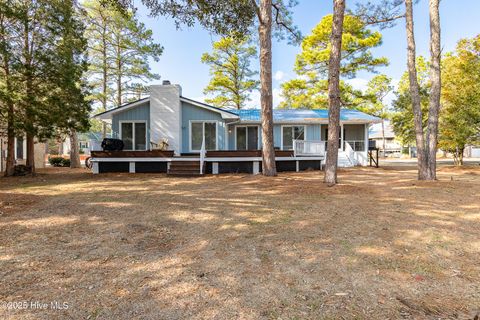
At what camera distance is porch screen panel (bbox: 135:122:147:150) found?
1467 centimetres

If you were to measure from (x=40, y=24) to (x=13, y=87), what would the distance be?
3054mm

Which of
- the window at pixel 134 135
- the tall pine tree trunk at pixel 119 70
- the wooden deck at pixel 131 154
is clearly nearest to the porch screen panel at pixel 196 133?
the window at pixel 134 135

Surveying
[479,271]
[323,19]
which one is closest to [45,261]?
[479,271]

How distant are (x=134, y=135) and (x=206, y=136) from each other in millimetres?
3979

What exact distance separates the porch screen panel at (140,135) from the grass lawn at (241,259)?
29.5ft

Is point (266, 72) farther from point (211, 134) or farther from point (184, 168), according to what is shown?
point (211, 134)

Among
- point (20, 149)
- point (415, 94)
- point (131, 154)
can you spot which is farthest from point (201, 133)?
point (20, 149)

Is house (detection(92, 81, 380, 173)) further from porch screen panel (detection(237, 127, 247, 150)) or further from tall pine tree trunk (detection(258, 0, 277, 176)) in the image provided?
tall pine tree trunk (detection(258, 0, 277, 176))

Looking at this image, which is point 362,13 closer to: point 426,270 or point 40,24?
point 426,270

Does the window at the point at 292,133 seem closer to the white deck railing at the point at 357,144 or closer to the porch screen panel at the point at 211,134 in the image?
the white deck railing at the point at 357,144

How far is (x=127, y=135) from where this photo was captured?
14.7 metres

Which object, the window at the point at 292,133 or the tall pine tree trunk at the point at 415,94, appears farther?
the window at the point at 292,133

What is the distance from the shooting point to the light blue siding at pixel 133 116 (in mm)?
14547

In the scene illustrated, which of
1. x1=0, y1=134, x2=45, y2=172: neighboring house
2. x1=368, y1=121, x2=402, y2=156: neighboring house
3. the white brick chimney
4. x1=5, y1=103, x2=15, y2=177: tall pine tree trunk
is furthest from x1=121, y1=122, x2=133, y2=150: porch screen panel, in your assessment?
x1=368, y1=121, x2=402, y2=156: neighboring house
